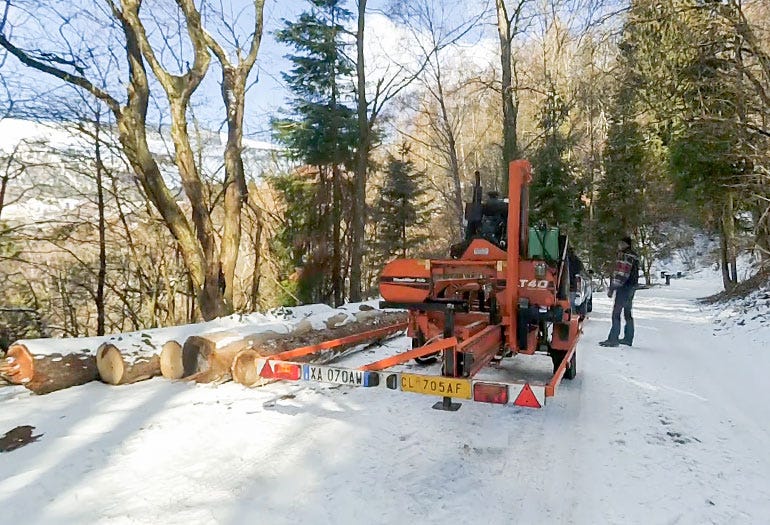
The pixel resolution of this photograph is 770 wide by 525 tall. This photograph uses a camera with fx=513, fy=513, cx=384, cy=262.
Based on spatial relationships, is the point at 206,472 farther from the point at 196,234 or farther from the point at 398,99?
the point at 398,99

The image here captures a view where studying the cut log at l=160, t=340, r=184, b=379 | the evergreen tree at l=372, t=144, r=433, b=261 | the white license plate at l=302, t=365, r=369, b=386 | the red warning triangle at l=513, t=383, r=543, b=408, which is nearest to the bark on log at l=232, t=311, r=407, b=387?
the cut log at l=160, t=340, r=184, b=379

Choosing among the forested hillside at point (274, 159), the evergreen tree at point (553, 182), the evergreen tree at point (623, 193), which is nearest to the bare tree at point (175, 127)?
the forested hillside at point (274, 159)

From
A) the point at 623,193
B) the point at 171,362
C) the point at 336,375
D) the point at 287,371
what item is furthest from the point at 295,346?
the point at 623,193

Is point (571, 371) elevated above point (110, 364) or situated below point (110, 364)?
below

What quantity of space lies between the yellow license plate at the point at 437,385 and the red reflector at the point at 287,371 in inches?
44.5

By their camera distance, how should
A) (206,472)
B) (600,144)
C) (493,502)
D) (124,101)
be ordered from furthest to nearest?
(600,144)
(124,101)
(206,472)
(493,502)

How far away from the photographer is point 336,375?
15.7 feet

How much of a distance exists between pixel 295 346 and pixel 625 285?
6105 millimetres

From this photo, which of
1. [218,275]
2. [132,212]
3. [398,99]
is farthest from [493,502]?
[398,99]

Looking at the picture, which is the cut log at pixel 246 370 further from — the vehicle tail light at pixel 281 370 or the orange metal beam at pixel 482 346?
the orange metal beam at pixel 482 346

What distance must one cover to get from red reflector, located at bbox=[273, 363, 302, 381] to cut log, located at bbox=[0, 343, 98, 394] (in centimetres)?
290

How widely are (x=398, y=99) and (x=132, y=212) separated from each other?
49.6 feet

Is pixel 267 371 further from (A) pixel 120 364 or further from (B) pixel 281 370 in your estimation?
(A) pixel 120 364

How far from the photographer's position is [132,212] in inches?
567
